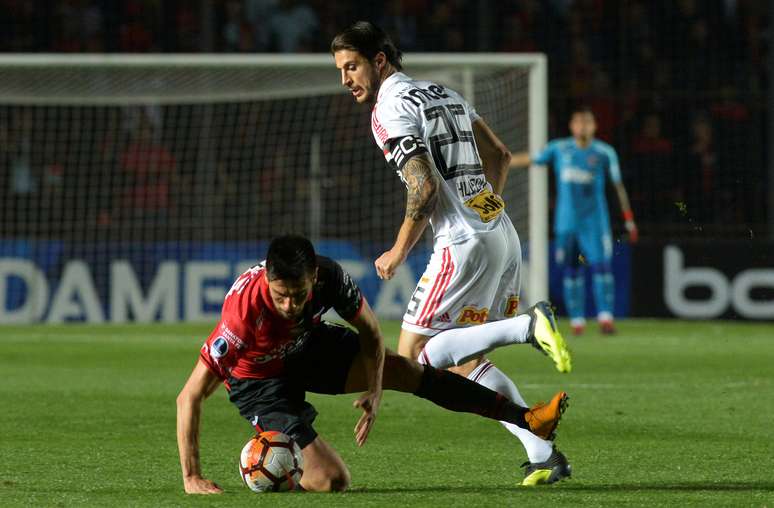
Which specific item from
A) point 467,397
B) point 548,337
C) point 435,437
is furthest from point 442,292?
point 435,437

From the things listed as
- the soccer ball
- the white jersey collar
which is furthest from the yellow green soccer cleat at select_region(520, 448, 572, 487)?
the white jersey collar

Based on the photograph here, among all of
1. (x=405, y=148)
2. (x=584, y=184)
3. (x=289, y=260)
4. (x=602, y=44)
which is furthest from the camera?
(x=602, y=44)

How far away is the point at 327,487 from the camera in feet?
17.7

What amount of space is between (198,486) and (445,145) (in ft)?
5.55

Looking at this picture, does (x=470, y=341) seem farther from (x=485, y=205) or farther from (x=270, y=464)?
(x=270, y=464)

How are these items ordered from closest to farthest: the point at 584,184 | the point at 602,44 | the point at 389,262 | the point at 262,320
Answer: the point at 262,320 → the point at 389,262 → the point at 584,184 → the point at 602,44

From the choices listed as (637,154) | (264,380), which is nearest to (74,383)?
(264,380)

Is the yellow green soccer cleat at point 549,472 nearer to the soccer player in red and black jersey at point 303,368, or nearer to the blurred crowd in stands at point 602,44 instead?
the soccer player in red and black jersey at point 303,368

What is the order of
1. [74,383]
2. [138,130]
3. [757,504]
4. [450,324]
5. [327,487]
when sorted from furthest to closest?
[138,130] → [74,383] → [450,324] → [327,487] → [757,504]

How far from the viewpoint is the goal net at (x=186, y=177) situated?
14.9m

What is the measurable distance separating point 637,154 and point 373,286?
3796 millimetres

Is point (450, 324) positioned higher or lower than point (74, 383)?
higher

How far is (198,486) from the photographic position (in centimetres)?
519

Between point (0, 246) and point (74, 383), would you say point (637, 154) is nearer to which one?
point (0, 246)
